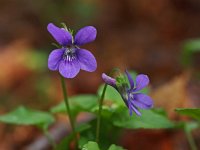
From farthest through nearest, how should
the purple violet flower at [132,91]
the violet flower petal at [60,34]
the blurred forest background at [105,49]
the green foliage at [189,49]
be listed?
the blurred forest background at [105,49] < the green foliage at [189,49] < the purple violet flower at [132,91] < the violet flower petal at [60,34]

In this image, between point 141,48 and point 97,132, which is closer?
point 97,132

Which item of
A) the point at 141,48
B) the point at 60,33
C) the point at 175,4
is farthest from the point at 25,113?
the point at 175,4

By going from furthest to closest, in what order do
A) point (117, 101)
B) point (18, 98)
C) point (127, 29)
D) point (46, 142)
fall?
point (127, 29)
point (18, 98)
point (46, 142)
point (117, 101)

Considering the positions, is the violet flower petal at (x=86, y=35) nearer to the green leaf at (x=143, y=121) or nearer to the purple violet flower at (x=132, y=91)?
the purple violet flower at (x=132, y=91)

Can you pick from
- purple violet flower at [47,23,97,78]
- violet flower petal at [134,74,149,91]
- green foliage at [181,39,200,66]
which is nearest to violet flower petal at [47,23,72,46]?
purple violet flower at [47,23,97,78]

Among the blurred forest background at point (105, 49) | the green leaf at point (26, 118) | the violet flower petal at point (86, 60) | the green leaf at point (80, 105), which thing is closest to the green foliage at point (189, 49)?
the blurred forest background at point (105, 49)

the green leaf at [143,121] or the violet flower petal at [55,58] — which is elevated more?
the violet flower petal at [55,58]

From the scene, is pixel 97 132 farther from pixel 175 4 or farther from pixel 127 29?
pixel 175 4
